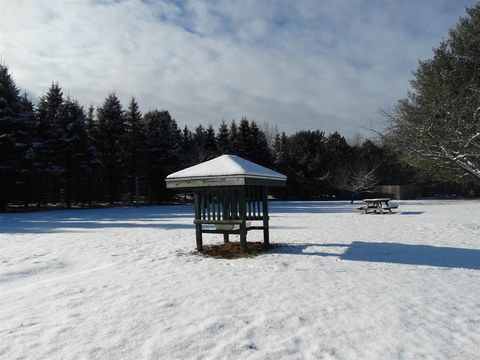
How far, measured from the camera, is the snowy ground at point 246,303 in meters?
3.39

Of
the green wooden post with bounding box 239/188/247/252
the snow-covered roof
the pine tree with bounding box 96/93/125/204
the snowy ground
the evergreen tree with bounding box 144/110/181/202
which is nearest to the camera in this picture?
the snowy ground

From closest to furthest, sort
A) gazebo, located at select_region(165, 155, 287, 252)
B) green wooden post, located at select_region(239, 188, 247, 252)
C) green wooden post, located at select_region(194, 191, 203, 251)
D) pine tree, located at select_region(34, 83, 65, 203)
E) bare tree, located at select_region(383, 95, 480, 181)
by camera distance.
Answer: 1. gazebo, located at select_region(165, 155, 287, 252)
2. green wooden post, located at select_region(239, 188, 247, 252)
3. green wooden post, located at select_region(194, 191, 203, 251)
4. bare tree, located at select_region(383, 95, 480, 181)
5. pine tree, located at select_region(34, 83, 65, 203)

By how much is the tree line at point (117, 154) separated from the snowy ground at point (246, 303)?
71.8 ft

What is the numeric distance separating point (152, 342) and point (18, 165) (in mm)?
28723

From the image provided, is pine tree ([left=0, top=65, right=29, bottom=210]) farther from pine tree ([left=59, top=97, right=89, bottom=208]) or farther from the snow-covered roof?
the snow-covered roof

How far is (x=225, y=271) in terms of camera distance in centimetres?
649

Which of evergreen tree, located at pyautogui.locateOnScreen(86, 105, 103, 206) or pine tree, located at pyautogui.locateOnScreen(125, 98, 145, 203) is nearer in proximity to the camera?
evergreen tree, located at pyautogui.locateOnScreen(86, 105, 103, 206)

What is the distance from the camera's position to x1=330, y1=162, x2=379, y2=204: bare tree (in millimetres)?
38703

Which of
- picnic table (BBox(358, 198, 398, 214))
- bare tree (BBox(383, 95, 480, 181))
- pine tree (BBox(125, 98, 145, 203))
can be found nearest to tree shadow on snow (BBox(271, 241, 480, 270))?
bare tree (BBox(383, 95, 480, 181))

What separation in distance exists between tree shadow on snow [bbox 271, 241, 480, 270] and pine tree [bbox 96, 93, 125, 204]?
95.6 feet

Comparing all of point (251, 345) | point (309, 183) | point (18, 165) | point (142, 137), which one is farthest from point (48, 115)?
A: point (251, 345)

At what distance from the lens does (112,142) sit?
36.2 m

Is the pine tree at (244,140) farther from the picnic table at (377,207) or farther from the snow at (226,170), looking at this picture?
the snow at (226,170)

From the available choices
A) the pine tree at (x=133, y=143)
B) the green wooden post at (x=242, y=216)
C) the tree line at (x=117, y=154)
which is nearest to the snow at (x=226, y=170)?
the green wooden post at (x=242, y=216)
